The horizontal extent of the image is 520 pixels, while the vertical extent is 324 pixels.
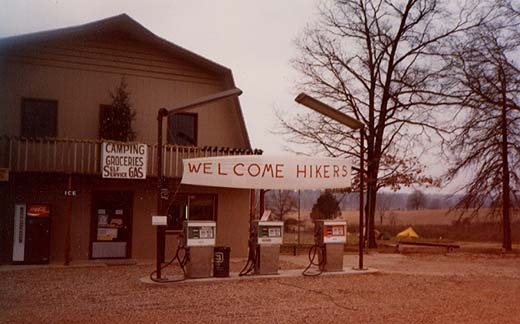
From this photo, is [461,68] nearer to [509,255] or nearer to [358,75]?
[358,75]

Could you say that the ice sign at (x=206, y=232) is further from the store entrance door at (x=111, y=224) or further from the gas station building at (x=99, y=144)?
the store entrance door at (x=111, y=224)

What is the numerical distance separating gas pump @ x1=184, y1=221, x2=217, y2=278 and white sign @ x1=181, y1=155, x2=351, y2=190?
136 cm

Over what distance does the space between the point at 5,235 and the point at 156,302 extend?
8.26 m

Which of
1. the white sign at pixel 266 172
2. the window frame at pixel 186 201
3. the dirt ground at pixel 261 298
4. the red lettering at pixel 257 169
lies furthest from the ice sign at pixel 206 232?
the window frame at pixel 186 201

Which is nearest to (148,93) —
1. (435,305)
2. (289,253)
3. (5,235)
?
(5,235)

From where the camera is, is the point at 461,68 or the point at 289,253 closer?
the point at 289,253

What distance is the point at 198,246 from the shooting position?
46.4ft

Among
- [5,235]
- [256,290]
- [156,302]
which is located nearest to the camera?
[156,302]

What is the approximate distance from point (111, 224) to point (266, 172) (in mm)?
6128

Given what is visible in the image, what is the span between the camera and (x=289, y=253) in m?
22.8

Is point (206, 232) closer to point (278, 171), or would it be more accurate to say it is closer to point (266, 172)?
point (266, 172)

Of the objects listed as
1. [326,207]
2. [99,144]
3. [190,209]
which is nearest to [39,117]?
[99,144]

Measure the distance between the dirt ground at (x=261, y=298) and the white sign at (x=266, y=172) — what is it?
2.62m

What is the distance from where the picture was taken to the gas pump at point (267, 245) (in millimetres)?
15031
